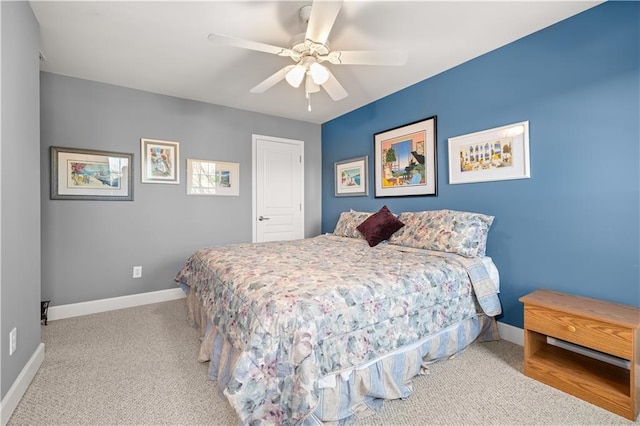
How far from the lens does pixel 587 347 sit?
1.82m

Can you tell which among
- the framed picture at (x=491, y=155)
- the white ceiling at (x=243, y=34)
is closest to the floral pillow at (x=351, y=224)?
the framed picture at (x=491, y=155)

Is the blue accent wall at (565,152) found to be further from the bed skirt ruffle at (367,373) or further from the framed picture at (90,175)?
the framed picture at (90,175)

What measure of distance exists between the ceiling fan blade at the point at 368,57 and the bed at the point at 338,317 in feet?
4.49

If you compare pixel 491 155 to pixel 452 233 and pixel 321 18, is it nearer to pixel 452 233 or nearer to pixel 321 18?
pixel 452 233

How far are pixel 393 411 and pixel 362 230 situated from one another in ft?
6.04

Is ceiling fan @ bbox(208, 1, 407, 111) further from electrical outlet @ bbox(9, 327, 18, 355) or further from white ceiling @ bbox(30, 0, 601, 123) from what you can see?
electrical outlet @ bbox(9, 327, 18, 355)

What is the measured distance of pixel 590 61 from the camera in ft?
6.63

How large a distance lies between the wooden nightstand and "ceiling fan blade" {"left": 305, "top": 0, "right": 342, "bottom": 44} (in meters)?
2.16

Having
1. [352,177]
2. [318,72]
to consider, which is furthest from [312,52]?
[352,177]

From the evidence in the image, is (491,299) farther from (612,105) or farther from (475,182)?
(612,105)

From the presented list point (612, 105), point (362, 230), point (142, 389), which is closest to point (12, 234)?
point (142, 389)

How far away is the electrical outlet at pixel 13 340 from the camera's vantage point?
1.62 metres

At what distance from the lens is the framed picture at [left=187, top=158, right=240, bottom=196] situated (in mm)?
3691

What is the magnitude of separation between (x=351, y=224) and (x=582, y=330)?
2207 millimetres
